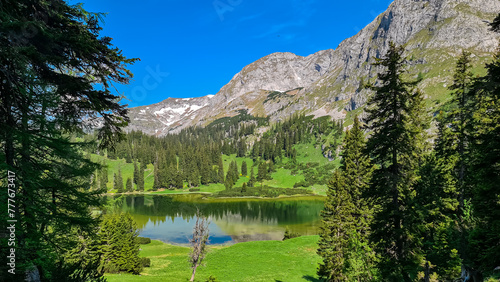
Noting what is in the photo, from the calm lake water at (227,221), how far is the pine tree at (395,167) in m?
47.7

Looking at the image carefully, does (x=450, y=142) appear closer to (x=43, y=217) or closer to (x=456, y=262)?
(x=456, y=262)

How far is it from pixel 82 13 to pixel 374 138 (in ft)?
56.6

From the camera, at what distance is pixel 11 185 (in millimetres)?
5828

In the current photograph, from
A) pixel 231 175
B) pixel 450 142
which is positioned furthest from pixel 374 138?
pixel 231 175

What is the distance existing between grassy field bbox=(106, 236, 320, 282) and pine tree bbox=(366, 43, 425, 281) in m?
20.3

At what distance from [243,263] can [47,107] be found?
40.3 meters

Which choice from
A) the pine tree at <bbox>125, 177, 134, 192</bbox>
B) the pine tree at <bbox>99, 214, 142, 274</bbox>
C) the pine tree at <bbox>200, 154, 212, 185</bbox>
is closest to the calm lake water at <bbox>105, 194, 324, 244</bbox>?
the pine tree at <bbox>99, 214, 142, 274</bbox>

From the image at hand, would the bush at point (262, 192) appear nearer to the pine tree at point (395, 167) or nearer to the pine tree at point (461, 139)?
the pine tree at point (461, 139)

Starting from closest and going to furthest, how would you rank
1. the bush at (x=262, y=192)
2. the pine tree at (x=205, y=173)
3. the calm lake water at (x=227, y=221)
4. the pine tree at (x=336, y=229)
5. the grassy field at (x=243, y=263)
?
the pine tree at (x=336, y=229) < the grassy field at (x=243, y=263) < the calm lake water at (x=227, y=221) < the bush at (x=262, y=192) < the pine tree at (x=205, y=173)

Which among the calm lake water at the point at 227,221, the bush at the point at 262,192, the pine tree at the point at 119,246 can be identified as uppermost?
the pine tree at the point at 119,246

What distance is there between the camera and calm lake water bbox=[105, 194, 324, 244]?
212 feet

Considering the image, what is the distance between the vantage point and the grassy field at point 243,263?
3284 centimetres

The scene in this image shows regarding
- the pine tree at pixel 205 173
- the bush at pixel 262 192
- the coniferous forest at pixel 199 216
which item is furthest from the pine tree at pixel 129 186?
the coniferous forest at pixel 199 216

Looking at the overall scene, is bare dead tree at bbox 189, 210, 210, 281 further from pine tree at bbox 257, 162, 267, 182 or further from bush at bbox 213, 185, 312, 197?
pine tree at bbox 257, 162, 267, 182
